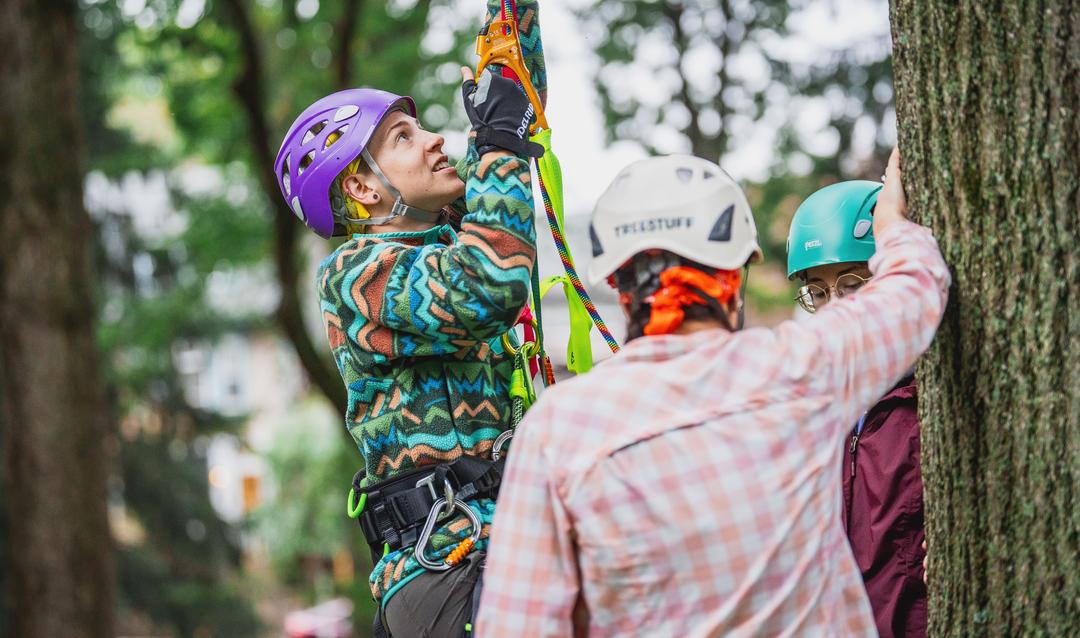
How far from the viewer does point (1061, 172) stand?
7.97ft

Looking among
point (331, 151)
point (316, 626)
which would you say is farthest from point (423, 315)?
point (316, 626)

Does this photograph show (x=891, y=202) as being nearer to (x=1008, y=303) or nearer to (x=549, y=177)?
(x=1008, y=303)

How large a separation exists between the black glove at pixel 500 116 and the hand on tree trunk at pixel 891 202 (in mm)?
890

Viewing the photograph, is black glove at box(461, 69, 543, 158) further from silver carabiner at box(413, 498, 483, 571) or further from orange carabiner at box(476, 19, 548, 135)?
silver carabiner at box(413, 498, 483, 571)

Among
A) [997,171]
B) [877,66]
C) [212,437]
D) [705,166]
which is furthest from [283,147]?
[212,437]

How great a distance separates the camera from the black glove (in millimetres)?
2895

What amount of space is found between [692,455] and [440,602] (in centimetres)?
106

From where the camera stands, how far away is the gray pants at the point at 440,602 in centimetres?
289

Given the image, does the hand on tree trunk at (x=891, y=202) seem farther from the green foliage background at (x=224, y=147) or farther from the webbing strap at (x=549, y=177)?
the green foliage background at (x=224, y=147)

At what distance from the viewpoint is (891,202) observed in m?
2.65

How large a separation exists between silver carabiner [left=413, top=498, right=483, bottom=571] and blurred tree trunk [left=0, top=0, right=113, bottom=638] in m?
7.43

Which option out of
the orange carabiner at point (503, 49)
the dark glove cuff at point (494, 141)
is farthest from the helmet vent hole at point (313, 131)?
the dark glove cuff at point (494, 141)

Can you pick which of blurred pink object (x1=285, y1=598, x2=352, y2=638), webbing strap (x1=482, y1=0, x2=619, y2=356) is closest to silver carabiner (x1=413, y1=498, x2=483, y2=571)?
webbing strap (x1=482, y1=0, x2=619, y2=356)

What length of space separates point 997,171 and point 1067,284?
11.3 inches
